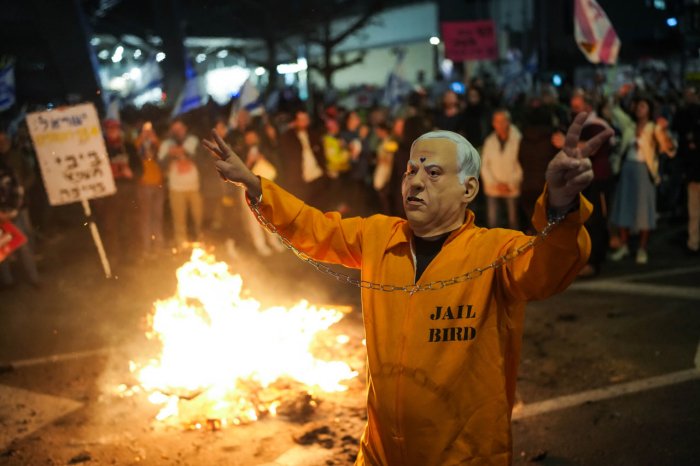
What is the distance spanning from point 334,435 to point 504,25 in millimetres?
42717

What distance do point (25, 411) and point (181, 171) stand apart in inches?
231

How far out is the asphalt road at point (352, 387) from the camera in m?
4.62

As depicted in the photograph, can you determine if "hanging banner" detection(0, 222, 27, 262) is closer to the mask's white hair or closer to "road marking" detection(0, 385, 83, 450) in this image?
"road marking" detection(0, 385, 83, 450)

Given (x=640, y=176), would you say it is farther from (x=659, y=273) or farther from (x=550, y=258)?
(x=550, y=258)

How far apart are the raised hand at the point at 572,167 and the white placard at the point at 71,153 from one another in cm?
858

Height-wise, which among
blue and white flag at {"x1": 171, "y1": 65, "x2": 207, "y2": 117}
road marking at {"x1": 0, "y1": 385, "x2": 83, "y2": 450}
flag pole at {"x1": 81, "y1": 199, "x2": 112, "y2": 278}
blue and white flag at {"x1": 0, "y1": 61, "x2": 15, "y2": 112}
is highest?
blue and white flag at {"x1": 0, "y1": 61, "x2": 15, "y2": 112}

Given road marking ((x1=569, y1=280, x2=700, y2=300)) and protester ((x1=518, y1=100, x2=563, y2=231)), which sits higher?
protester ((x1=518, y1=100, x2=563, y2=231))

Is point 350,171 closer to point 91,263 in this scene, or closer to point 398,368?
point 91,263

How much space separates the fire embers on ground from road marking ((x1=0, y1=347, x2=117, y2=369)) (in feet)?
1.82

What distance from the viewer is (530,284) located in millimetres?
2354

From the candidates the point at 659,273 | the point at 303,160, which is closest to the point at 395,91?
the point at 303,160

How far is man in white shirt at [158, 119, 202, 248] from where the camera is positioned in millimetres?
10805

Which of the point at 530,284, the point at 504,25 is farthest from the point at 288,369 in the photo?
the point at 504,25

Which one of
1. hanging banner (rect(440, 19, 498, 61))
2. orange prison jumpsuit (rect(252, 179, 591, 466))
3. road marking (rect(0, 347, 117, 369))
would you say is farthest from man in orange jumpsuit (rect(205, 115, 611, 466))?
hanging banner (rect(440, 19, 498, 61))
